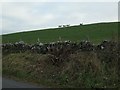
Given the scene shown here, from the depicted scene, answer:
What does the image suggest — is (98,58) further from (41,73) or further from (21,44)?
(21,44)

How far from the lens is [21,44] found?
25.1 meters

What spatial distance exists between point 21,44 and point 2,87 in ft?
33.2

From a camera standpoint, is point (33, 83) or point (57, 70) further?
point (57, 70)

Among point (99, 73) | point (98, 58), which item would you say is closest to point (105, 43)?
point (98, 58)

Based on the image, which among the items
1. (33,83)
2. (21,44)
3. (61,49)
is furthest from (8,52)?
(33,83)

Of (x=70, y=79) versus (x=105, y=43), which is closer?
(x=70, y=79)

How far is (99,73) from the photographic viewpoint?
51.3ft

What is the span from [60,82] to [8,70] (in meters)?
5.28

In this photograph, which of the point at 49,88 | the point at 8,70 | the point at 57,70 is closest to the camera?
the point at 49,88

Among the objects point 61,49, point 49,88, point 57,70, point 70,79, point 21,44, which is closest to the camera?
point 49,88

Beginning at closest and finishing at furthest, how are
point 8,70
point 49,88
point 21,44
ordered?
point 49,88 < point 8,70 < point 21,44

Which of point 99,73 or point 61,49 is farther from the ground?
point 61,49

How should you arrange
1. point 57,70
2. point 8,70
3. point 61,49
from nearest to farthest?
1. point 57,70
2. point 61,49
3. point 8,70

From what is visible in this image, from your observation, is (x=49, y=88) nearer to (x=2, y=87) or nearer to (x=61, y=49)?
(x=2, y=87)
